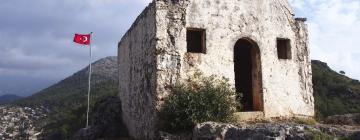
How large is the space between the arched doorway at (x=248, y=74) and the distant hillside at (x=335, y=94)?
14.2 meters

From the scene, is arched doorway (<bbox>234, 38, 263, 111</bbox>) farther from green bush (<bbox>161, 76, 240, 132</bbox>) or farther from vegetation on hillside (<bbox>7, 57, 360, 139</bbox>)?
green bush (<bbox>161, 76, 240, 132</bbox>)

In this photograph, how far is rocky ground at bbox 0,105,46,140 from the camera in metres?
43.4

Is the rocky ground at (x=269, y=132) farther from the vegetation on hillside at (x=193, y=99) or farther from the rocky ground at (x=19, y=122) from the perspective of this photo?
the rocky ground at (x=19, y=122)

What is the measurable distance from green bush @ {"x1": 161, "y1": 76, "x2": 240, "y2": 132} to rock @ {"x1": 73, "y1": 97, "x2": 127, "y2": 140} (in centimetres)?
575

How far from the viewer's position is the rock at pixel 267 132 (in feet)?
23.4

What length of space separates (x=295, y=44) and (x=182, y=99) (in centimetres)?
515

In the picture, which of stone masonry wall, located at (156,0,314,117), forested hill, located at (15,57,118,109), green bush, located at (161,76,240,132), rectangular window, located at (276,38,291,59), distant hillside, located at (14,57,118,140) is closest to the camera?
green bush, located at (161,76,240,132)

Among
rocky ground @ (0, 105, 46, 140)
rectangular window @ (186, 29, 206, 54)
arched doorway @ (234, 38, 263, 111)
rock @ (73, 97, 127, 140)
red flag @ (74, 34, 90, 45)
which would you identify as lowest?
rocky ground @ (0, 105, 46, 140)

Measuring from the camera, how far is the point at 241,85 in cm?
1560

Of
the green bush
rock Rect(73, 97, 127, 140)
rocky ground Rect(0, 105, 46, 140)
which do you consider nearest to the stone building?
the green bush

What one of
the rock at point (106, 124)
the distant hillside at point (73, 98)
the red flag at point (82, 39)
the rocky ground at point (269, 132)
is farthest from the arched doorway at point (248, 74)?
the distant hillside at point (73, 98)

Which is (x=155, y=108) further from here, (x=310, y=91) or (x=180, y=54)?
(x=310, y=91)

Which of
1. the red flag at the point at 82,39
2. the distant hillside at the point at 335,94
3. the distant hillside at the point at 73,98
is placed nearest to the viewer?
the red flag at the point at 82,39

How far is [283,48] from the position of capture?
45.8ft
